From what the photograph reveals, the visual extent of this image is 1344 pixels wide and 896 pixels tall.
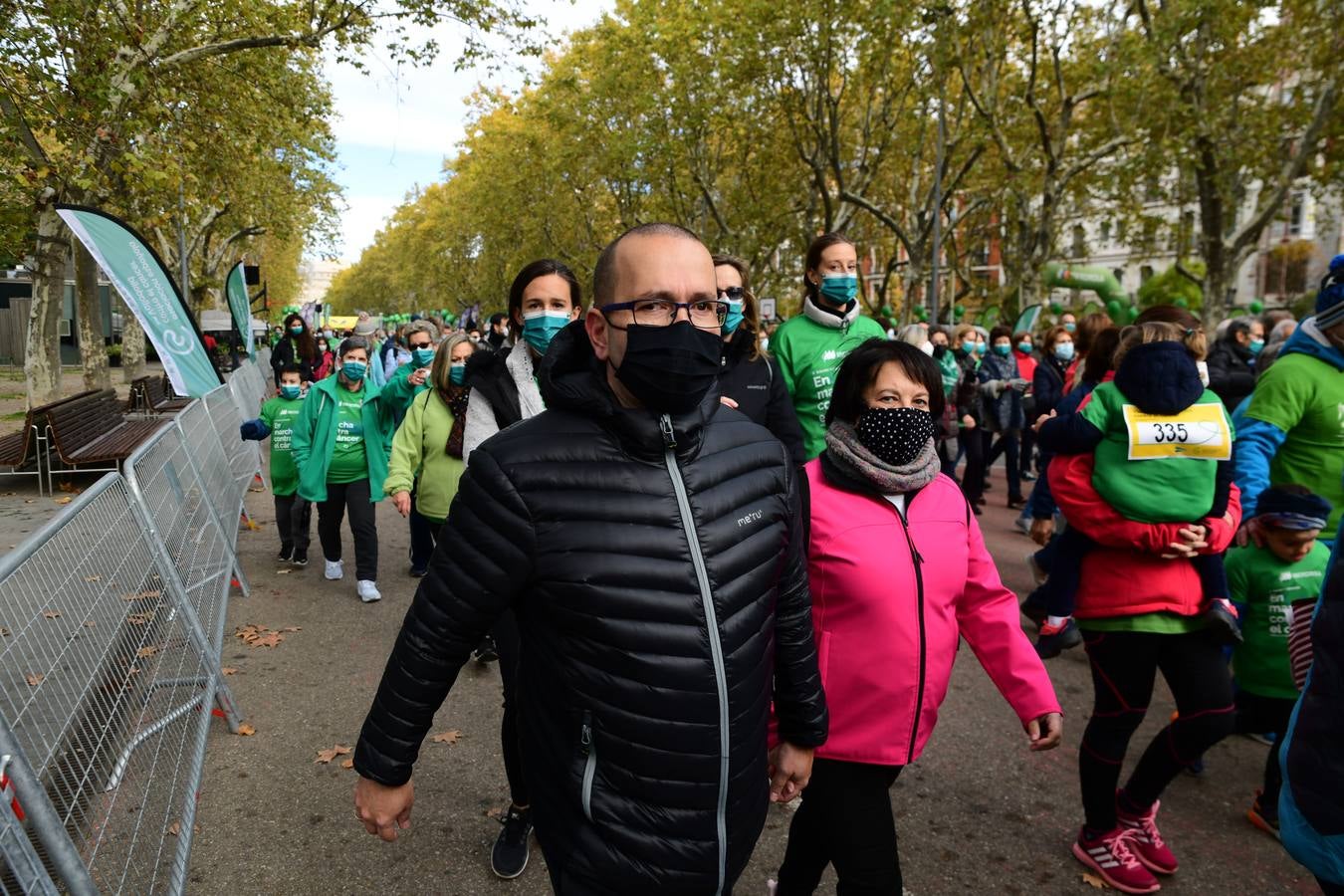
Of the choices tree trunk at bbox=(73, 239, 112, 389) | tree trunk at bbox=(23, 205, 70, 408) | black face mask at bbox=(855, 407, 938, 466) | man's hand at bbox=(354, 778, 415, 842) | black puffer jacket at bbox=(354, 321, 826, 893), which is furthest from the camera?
tree trunk at bbox=(73, 239, 112, 389)

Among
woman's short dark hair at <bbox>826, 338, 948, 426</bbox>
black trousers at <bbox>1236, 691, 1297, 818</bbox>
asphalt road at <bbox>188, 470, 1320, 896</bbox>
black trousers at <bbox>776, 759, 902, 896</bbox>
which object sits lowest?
asphalt road at <bbox>188, 470, 1320, 896</bbox>

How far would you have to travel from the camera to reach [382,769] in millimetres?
1822

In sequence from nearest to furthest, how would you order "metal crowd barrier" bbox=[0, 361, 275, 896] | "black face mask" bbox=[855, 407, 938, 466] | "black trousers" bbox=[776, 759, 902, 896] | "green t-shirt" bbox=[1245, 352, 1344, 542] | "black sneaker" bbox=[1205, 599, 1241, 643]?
"metal crowd barrier" bbox=[0, 361, 275, 896], "black trousers" bbox=[776, 759, 902, 896], "black face mask" bbox=[855, 407, 938, 466], "black sneaker" bbox=[1205, 599, 1241, 643], "green t-shirt" bbox=[1245, 352, 1344, 542]

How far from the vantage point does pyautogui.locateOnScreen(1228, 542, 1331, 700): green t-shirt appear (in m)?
3.53

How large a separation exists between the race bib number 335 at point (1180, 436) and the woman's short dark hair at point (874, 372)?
94 cm

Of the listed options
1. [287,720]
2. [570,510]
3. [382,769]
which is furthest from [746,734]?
[287,720]

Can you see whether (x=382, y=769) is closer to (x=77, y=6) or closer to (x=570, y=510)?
(x=570, y=510)

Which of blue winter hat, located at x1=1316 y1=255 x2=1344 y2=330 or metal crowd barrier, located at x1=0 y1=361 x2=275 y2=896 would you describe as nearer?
metal crowd barrier, located at x1=0 y1=361 x2=275 y2=896

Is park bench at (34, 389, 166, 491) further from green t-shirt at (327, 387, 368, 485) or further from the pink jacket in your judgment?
the pink jacket

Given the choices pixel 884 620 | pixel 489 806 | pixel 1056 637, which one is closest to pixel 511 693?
pixel 489 806

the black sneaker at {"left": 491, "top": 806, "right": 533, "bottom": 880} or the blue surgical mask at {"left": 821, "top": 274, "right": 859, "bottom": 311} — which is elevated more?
the blue surgical mask at {"left": 821, "top": 274, "right": 859, "bottom": 311}

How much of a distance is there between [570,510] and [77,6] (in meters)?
13.6

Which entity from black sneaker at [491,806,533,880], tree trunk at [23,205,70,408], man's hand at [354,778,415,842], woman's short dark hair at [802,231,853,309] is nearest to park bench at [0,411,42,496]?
tree trunk at [23,205,70,408]

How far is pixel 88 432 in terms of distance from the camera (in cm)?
1057
